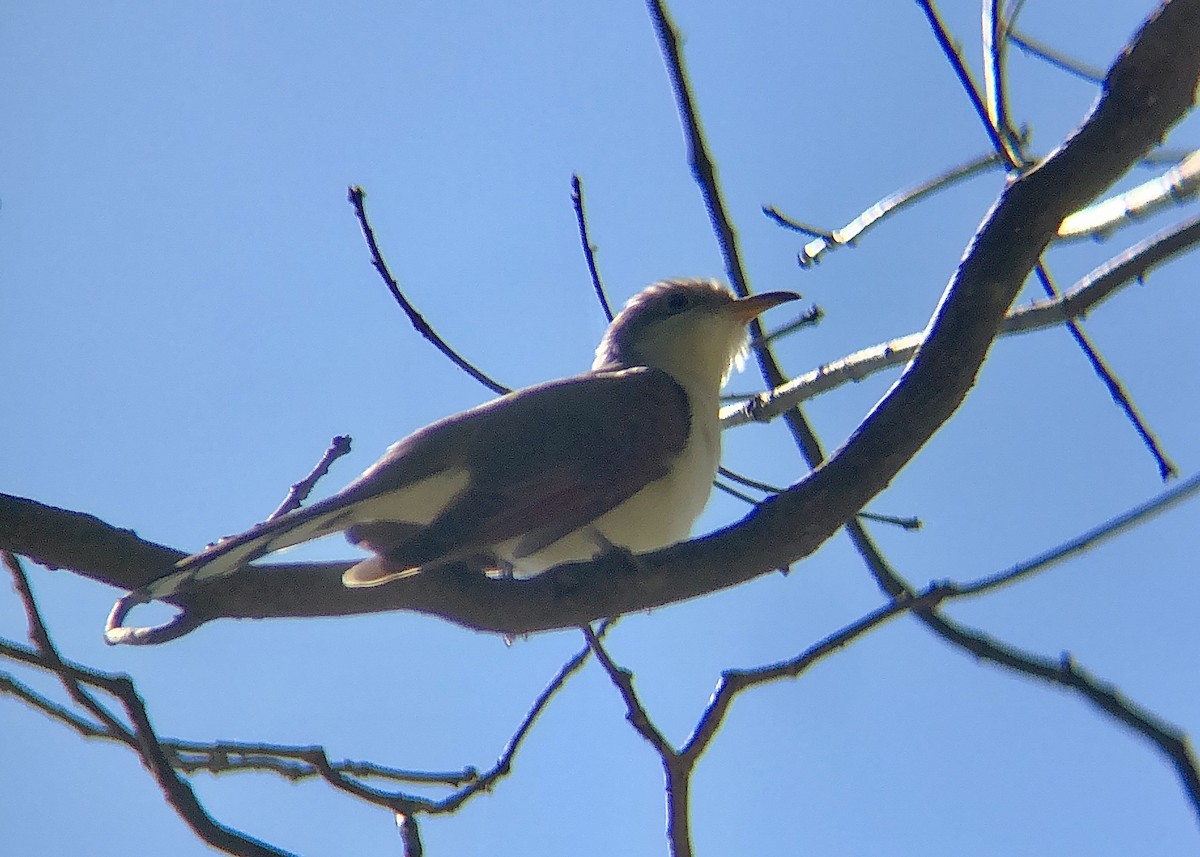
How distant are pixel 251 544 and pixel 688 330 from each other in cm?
276

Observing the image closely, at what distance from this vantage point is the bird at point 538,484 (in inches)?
137

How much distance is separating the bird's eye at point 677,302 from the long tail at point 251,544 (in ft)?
7.81

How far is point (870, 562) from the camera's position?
137 inches

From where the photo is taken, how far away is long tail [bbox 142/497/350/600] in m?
2.73

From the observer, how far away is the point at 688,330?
542cm

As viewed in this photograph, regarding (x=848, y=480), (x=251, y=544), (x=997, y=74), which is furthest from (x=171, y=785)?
(x=997, y=74)

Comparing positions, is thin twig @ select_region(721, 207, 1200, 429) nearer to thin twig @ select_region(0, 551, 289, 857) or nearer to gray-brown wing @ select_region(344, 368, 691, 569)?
gray-brown wing @ select_region(344, 368, 691, 569)

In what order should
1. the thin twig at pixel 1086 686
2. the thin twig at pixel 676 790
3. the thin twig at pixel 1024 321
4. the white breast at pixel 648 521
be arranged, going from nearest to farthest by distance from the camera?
the thin twig at pixel 1086 686 < the thin twig at pixel 676 790 < the thin twig at pixel 1024 321 < the white breast at pixel 648 521

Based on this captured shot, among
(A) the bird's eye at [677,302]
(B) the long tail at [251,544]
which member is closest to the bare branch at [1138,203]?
(A) the bird's eye at [677,302]

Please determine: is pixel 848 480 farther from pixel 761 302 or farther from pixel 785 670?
pixel 761 302

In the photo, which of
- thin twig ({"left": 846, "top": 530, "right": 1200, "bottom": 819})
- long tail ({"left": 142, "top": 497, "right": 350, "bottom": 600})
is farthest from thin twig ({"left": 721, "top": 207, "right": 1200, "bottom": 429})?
long tail ({"left": 142, "top": 497, "right": 350, "bottom": 600})

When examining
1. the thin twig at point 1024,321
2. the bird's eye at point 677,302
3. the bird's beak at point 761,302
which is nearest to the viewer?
the thin twig at point 1024,321

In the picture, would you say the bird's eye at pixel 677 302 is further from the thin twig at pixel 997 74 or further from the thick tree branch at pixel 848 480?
the thick tree branch at pixel 848 480

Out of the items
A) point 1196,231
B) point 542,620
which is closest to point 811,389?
point 1196,231
